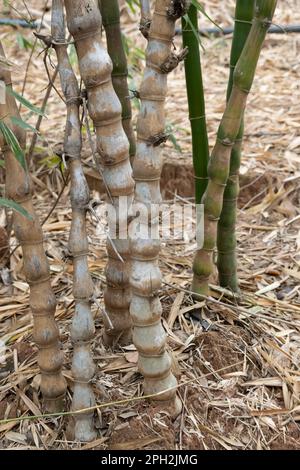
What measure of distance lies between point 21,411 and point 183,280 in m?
0.55

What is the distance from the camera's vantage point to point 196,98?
137cm

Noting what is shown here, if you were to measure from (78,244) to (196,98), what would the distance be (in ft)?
1.46

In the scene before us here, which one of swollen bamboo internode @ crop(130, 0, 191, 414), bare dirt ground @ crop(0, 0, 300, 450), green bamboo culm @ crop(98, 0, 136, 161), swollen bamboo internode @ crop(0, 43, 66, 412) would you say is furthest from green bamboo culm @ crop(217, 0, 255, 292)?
swollen bamboo internode @ crop(0, 43, 66, 412)

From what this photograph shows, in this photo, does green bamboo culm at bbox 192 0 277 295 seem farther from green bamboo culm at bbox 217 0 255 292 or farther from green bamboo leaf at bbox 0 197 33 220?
green bamboo leaf at bbox 0 197 33 220

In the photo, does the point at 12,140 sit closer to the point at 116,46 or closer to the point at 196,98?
the point at 116,46

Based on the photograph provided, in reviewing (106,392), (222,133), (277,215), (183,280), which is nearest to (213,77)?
(277,215)

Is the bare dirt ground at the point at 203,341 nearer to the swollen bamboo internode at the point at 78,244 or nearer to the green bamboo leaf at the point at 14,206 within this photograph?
the swollen bamboo internode at the point at 78,244

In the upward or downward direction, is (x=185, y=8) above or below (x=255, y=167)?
above

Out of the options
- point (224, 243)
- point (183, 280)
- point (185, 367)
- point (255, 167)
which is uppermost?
point (255, 167)

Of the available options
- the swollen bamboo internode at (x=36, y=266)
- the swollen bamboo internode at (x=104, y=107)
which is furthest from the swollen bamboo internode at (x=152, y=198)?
the swollen bamboo internode at (x=36, y=266)

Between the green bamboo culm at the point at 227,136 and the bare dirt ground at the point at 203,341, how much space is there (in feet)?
0.25

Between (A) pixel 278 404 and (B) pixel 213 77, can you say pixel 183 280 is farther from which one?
(B) pixel 213 77
